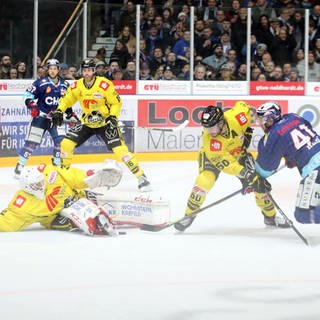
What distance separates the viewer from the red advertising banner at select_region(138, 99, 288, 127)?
39.7 ft

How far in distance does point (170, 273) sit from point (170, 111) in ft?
22.8

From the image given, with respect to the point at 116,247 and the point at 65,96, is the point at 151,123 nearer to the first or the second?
the point at 65,96

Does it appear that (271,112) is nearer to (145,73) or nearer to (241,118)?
(241,118)

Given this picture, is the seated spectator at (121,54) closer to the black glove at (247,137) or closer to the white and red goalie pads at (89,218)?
the black glove at (247,137)

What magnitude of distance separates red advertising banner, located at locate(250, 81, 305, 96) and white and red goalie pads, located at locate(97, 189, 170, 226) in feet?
19.5

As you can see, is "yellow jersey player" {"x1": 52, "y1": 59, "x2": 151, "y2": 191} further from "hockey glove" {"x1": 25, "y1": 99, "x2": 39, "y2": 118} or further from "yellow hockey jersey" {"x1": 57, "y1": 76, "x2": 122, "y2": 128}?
"hockey glove" {"x1": 25, "y1": 99, "x2": 39, "y2": 118}

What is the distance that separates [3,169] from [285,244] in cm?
501

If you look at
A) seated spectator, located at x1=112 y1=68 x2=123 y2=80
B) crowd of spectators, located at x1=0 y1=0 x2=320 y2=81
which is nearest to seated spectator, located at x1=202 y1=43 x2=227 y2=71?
crowd of spectators, located at x1=0 y1=0 x2=320 y2=81

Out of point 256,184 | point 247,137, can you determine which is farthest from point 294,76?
point 256,184

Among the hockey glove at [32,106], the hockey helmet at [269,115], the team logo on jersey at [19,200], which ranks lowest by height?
the team logo on jersey at [19,200]

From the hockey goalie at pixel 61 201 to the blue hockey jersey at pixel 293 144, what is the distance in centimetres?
102

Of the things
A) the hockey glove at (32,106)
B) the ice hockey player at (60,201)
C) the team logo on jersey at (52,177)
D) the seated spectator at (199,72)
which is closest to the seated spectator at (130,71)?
the seated spectator at (199,72)

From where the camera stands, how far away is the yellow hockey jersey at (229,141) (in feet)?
22.2

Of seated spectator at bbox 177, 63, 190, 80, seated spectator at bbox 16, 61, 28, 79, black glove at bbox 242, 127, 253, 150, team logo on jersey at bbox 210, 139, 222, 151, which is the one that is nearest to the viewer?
team logo on jersey at bbox 210, 139, 222, 151
